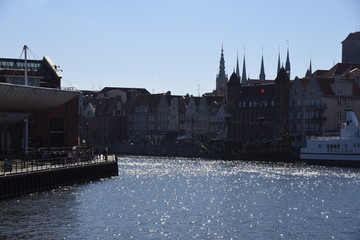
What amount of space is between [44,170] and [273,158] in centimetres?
7933

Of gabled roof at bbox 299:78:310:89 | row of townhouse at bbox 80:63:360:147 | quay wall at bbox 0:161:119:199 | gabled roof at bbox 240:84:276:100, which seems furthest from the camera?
gabled roof at bbox 240:84:276:100

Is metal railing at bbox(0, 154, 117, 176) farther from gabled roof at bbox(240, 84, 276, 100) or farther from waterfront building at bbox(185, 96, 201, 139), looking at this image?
A: waterfront building at bbox(185, 96, 201, 139)

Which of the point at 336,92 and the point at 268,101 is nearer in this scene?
the point at 336,92

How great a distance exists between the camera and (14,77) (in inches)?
4183

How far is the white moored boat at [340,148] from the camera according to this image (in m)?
118

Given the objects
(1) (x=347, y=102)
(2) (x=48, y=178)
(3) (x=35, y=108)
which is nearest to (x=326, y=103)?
(1) (x=347, y=102)

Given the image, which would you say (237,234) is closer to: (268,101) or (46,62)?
(46,62)

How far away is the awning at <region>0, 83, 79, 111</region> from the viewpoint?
3378 inches

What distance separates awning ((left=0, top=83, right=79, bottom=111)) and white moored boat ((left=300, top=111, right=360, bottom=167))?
43.2m

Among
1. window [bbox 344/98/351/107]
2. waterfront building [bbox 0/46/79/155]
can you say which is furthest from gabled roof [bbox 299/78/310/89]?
waterfront building [bbox 0/46/79/155]

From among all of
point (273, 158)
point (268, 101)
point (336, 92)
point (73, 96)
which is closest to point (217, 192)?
point (73, 96)

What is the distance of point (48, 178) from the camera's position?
69062 mm

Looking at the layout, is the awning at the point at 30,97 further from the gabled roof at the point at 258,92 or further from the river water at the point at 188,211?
the gabled roof at the point at 258,92

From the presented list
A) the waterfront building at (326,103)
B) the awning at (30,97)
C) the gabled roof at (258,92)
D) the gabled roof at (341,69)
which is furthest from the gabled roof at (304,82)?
the awning at (30,97)
